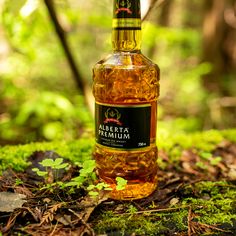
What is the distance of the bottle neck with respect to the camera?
204cm

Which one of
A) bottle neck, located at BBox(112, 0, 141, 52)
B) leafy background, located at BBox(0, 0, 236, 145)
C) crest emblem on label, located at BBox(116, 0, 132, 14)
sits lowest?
leafy background, located at BBox(0, 0, 236, 145)

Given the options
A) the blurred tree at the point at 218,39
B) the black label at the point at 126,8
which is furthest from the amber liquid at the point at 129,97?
the blurred tree at the point at 218,39

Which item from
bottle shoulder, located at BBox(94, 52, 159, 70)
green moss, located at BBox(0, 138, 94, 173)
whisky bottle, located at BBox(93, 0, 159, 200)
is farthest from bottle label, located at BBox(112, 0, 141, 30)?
green moss, located at BBox(0, 138, 94, 173)

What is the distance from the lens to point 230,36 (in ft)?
27.7

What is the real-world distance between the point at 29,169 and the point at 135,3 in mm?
1320

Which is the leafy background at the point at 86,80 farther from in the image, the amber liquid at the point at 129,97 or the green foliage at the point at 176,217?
the green foliage at the point at 176,217

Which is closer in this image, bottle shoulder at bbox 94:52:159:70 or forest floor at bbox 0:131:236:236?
forest floor at bbox 0:131:236:236

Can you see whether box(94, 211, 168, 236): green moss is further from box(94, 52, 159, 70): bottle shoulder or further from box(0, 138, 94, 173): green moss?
box(94, 52, 159, 70): bottle shoulder

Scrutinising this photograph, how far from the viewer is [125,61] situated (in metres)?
2.12

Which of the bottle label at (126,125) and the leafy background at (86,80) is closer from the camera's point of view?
the bottle label at (126,125)

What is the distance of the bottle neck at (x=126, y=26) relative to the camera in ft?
6.68

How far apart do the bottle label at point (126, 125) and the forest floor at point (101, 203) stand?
270 millimetres

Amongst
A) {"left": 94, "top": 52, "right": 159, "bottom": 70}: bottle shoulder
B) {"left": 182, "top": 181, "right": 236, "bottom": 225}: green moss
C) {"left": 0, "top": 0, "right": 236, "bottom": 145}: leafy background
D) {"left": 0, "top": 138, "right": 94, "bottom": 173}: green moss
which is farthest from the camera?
{"left": 0, "top": 0, "right": 236, "bottom": 145}: leafy background

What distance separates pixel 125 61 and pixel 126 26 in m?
0.21
